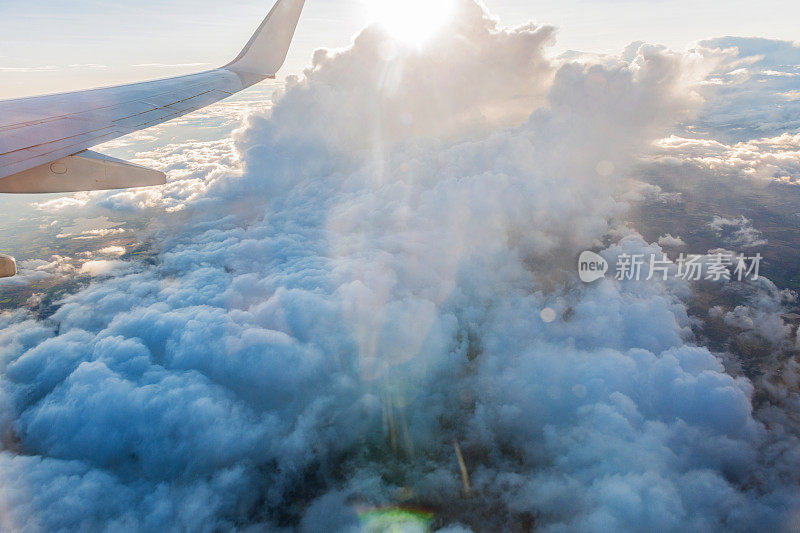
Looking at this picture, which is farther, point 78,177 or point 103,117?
point 103,117

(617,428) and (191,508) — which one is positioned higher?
(617,428)

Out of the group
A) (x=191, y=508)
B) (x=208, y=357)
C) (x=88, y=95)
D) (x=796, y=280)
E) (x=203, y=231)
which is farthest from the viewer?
(x=203, y=231)

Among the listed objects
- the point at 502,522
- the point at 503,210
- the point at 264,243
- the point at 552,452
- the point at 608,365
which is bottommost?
the point at 502,522

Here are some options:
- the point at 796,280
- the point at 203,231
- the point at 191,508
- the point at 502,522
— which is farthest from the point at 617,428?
the point at 203,231

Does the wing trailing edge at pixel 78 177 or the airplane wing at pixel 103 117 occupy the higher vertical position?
the airplane wing at pixel 103 117

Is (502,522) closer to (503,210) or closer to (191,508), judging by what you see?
(191,508)

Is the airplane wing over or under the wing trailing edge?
over

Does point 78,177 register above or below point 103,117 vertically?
below

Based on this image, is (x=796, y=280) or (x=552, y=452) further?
(x=796, y=280)
